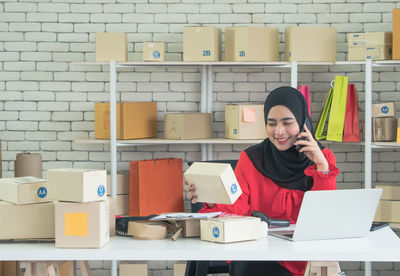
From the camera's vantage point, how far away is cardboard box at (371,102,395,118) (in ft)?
14.1

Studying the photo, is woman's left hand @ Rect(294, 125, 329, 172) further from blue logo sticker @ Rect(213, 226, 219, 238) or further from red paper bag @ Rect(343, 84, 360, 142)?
red paper bag @ Rect(343, 84, 360, 142)

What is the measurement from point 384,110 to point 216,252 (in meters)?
2.65

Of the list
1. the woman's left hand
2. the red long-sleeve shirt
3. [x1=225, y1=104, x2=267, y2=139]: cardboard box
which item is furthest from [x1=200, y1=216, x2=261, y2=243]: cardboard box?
[x1=225, y1=104, x2=267, y2=139]: cardboard box

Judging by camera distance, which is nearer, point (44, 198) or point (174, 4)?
point (44, 198)

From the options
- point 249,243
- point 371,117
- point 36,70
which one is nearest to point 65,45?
point 36,70

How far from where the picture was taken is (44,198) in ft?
7.57

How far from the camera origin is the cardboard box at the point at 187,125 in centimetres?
432

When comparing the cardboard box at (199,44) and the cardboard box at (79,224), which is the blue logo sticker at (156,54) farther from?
the cardboard box at (79,224)

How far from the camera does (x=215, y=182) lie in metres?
2.29

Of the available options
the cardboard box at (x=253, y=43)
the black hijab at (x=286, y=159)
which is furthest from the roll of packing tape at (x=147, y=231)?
the cardboard box at (x=253, y=43)

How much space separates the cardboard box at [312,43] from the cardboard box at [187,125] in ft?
2.68

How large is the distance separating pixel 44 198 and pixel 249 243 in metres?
0.83

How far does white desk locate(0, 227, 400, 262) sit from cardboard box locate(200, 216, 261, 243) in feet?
0.12

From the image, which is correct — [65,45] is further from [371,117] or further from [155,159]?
[371,117]
